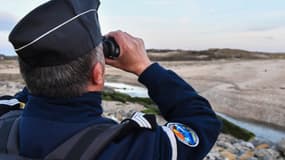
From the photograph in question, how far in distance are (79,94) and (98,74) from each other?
0.11 metres

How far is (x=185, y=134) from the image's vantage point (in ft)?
6.48

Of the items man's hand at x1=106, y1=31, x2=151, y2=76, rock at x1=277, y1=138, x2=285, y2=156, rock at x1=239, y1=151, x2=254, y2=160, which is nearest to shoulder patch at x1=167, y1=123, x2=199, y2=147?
man's hand at x1=106, y1=31, x2=151, y2=76

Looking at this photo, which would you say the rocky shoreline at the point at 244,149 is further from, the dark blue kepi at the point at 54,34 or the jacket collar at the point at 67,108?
the dark blue kepi at the point at 54,34

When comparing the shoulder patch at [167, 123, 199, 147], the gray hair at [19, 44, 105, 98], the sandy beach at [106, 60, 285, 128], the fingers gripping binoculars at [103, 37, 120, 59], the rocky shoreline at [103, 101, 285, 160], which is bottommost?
the sandy beach at [106, 60, 285, 128]

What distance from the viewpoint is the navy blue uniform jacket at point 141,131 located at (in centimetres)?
191

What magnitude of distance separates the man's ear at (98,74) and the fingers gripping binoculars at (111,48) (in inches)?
4.1

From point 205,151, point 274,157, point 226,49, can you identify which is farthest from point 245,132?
point 226,49

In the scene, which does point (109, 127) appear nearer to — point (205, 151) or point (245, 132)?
point (205, 151)

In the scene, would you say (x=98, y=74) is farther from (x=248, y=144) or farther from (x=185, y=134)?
(x=248, y=144)

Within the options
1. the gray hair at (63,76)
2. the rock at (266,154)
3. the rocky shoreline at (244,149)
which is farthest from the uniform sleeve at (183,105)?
the rock at (266,154)

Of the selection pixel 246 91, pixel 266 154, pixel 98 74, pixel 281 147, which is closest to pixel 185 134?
pixel 98 74

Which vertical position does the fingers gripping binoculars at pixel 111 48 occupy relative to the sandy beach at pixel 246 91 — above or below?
above

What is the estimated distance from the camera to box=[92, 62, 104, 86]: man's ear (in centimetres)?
198

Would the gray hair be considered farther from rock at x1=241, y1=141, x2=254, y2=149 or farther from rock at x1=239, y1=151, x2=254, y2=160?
rock at x1=241, y1=141, x2=254, y2=149
